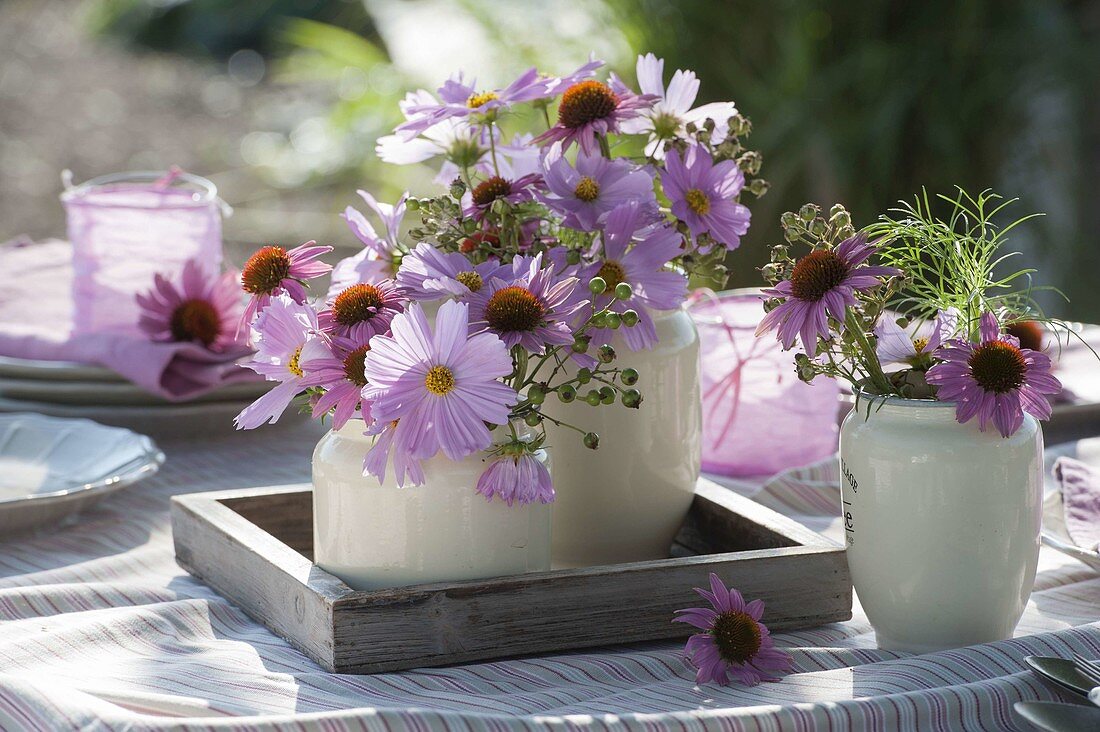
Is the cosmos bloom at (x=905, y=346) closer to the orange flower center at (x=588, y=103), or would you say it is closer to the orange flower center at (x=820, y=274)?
the orange flower center at (x=820, y=274)

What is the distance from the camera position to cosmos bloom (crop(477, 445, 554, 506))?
689mm

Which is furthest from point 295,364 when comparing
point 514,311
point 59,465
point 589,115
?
point 59,465

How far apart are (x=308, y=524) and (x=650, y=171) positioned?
0.35 metres

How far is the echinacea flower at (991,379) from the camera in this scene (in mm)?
654

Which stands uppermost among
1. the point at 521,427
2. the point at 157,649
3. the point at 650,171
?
the point at 650,171

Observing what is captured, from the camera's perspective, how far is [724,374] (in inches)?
44.3

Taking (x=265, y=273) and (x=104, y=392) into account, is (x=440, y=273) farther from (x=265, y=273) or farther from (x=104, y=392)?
(x=104, y=392)

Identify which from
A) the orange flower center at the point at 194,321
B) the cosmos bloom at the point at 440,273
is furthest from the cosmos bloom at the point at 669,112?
the orange flower center at the point at 194,321

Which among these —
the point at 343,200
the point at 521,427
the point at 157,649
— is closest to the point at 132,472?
the point at 157,649

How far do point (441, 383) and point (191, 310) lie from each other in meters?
0.68

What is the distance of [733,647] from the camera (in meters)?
0.69

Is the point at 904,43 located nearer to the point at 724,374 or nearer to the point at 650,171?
the point at 724,374

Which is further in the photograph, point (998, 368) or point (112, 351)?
point (112, 351)

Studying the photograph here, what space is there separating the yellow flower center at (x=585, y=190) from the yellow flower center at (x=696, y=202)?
6 cm
